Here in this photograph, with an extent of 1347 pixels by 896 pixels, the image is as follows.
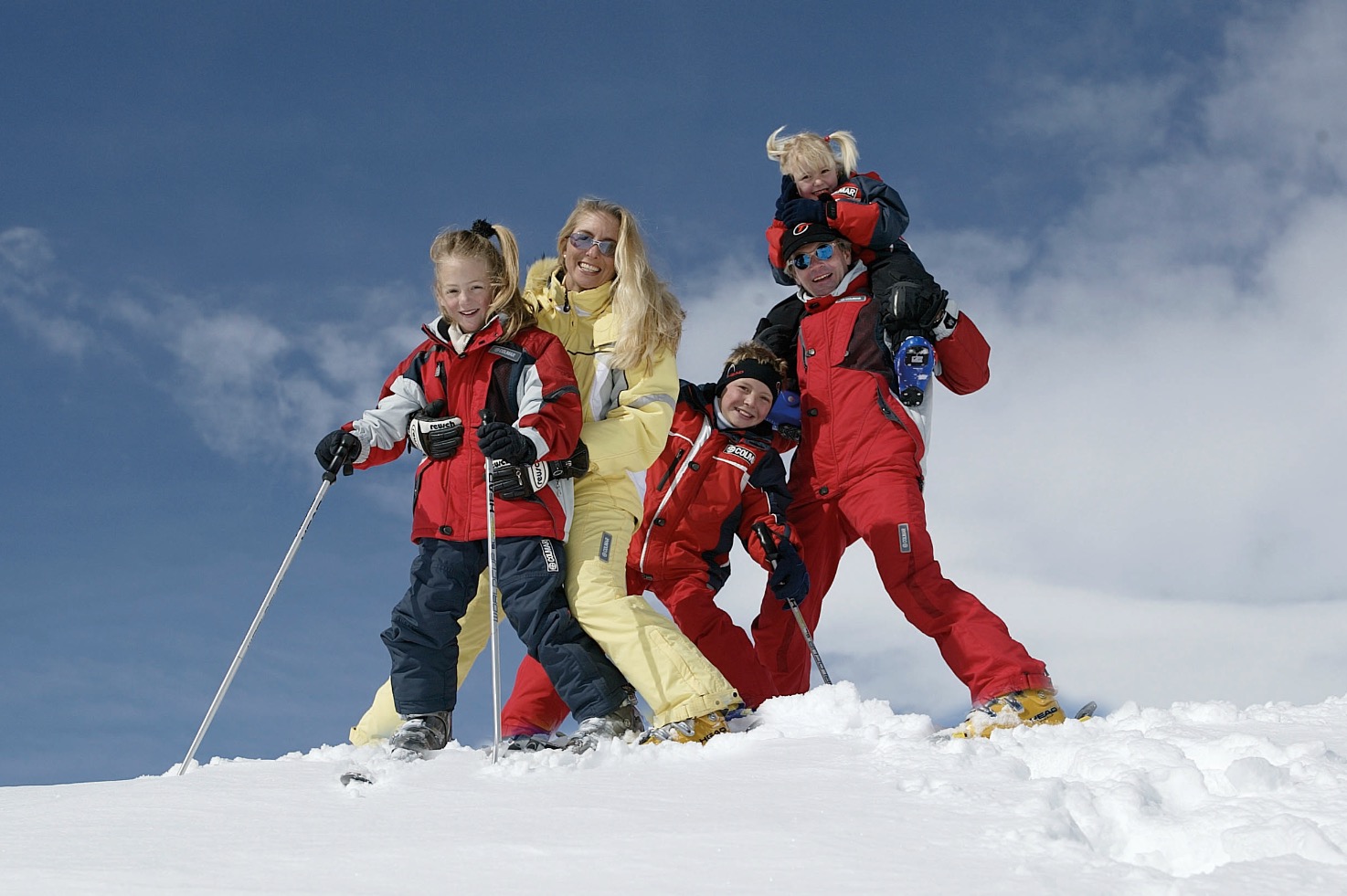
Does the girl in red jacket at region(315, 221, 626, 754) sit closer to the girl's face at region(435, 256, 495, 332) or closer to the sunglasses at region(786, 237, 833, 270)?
the girl's face at region(435, 256, 495, 332)

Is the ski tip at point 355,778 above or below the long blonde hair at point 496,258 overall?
below

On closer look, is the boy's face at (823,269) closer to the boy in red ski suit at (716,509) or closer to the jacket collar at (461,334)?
the boy in red ski suit at (716,509)

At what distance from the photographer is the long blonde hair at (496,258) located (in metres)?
5.17

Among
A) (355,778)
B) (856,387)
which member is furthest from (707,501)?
(355,778)

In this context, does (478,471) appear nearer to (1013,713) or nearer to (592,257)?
(592,257)

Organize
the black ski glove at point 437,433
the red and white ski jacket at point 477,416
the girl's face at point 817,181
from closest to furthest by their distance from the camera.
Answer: the red and white ski jacket at point 477,416, the black ski glove at point 437,433, the girl's face at point 817,181

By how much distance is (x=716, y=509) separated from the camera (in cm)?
592

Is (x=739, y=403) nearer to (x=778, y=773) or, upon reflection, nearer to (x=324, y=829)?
(x=778, y=773)

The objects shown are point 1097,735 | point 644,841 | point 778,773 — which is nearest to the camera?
point 644,841

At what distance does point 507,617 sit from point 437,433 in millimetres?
909

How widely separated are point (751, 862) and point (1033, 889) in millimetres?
647

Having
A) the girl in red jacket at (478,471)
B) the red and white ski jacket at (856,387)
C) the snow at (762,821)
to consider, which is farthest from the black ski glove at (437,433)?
the red and white ski jacket at (856,387)

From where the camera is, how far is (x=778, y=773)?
3.59m

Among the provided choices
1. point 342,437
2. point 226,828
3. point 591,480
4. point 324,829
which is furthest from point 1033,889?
point 342,437
